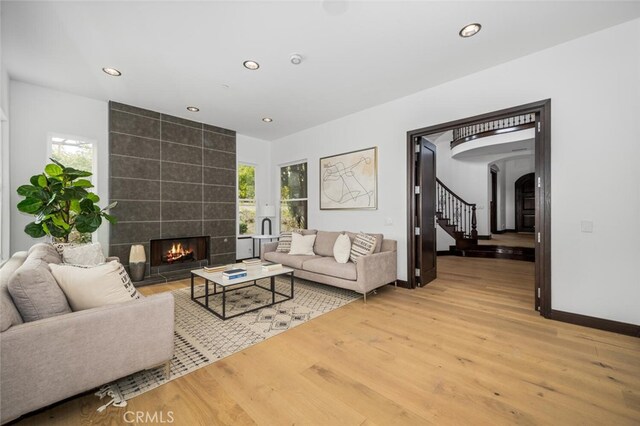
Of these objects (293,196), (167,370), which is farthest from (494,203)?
(167,370)

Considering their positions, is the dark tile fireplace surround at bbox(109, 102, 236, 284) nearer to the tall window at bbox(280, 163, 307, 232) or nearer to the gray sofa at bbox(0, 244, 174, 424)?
the tall window at bbox(280, 163, 307, 232)

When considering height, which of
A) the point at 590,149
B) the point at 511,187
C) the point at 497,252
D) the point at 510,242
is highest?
the point at 511,187

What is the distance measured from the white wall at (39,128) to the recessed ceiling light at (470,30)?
528cm

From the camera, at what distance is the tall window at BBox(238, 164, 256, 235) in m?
6.21

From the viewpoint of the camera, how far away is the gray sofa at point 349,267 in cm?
349

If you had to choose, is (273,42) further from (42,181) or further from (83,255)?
(42,181)

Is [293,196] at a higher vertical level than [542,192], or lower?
higher

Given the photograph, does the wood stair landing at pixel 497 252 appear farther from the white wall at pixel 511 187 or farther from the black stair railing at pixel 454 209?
the white wall at pixel 511 187

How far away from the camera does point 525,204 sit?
10.8m

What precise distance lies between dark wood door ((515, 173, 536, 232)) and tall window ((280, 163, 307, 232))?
9865 millimetres

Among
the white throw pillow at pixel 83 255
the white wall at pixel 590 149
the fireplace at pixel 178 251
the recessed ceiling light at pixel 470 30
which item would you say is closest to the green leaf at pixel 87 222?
the white throw pillow at pixel 83 255

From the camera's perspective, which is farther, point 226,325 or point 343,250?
point 343,250

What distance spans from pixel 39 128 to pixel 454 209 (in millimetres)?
9113

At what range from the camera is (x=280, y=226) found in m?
6.55
